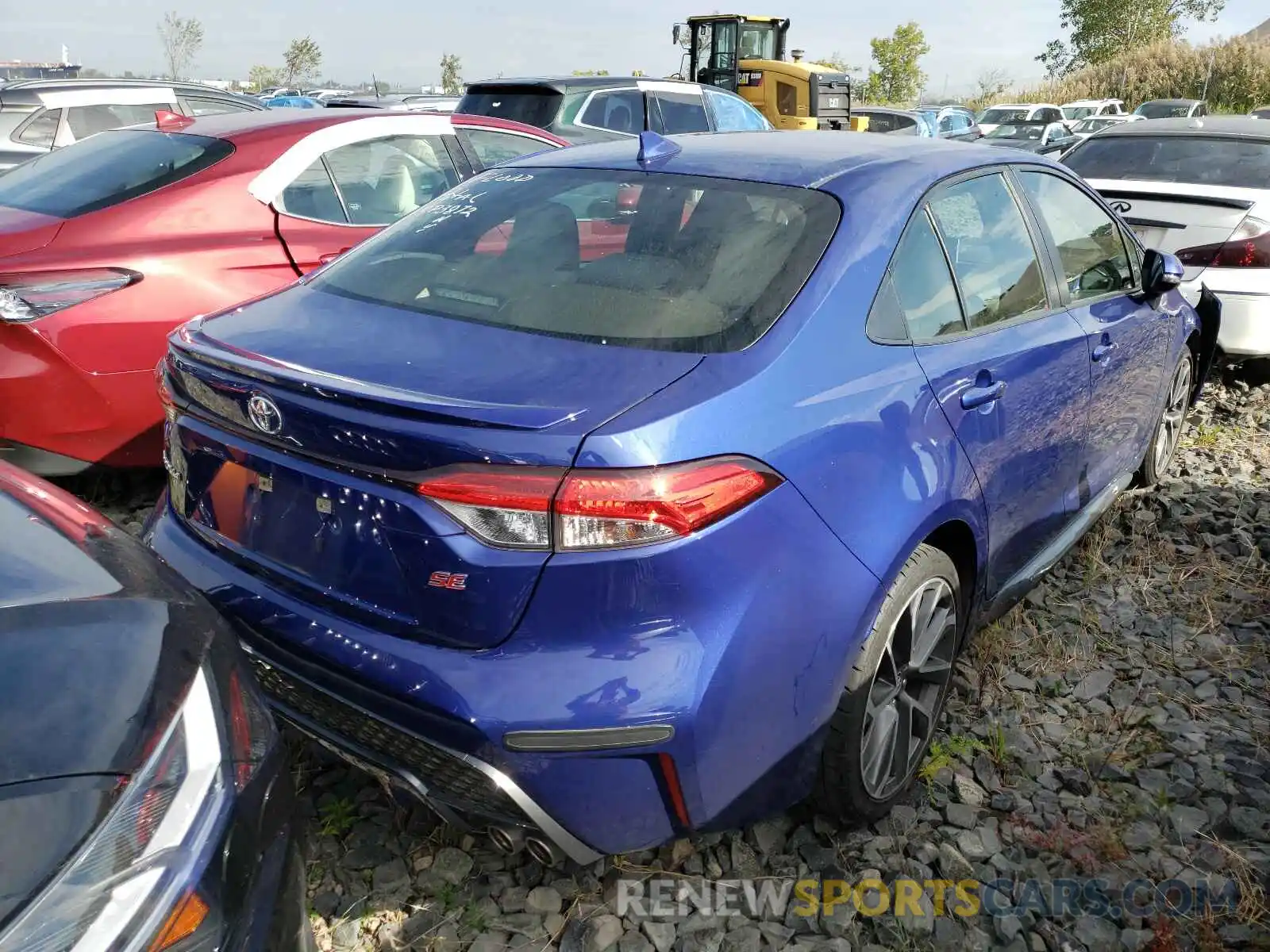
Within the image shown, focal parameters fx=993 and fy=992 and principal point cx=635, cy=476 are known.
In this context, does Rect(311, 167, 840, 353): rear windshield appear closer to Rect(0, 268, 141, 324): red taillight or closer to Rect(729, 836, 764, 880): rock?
Rect(729, 836, 764, 880): rock

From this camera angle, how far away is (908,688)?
246cm

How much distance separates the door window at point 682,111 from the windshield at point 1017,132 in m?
14.2

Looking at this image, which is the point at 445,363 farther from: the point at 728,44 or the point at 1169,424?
the point at 728,44

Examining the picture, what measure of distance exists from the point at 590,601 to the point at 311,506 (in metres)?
0.61

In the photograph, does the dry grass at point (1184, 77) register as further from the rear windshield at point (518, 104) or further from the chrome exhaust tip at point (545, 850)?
the chrome exhaust tip at point (545, 850)

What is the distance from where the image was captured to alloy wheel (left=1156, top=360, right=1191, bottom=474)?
173 inches

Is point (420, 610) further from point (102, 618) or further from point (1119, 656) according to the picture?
point (1119, 656)

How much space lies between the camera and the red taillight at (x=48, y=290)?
340 cm

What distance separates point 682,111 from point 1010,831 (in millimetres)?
7769

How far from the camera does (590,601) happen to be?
1.72 metres

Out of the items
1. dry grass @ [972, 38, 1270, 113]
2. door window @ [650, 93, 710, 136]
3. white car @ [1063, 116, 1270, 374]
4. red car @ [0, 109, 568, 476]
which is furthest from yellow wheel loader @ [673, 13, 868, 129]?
dry grass @ [972, 38, 1270, 113]

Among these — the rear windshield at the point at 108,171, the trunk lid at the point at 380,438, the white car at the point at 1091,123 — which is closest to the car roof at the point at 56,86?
the rear windshield at the point at 108,171

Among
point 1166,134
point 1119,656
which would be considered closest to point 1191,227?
point 1166,134

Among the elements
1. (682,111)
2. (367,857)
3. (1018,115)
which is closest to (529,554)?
(367,857)
